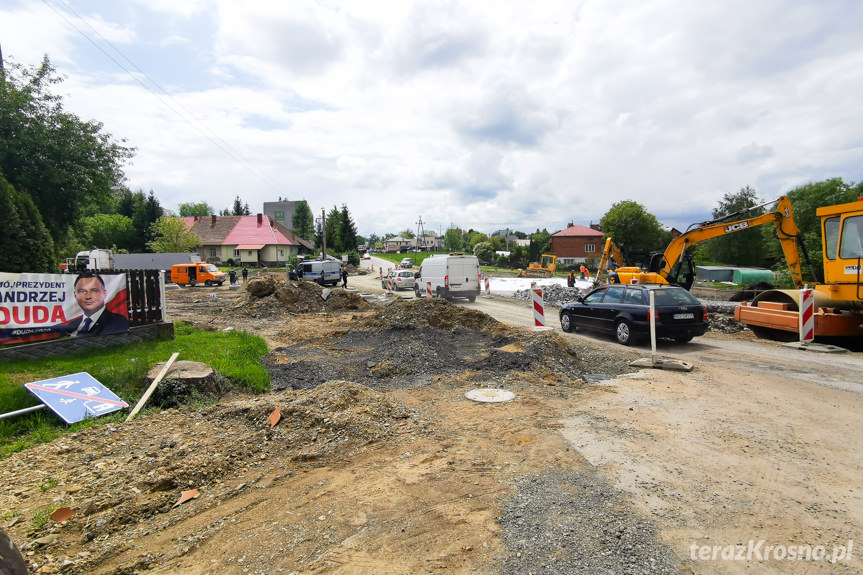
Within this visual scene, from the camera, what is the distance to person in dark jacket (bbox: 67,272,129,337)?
838 centimetres

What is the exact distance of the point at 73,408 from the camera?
5555mm

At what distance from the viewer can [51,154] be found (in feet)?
63.8

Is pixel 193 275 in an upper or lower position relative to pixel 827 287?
upper

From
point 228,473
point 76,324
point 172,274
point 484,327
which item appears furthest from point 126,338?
point 172,274

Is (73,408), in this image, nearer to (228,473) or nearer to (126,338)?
(228,473)

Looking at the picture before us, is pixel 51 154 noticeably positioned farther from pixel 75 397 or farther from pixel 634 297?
pixel 634 297

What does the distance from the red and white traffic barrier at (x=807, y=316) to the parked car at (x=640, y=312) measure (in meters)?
2.11

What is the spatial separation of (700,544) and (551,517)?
0.99 metres

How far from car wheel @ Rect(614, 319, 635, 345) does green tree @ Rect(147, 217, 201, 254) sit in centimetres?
5787

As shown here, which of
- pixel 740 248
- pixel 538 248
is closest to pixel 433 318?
pixel 740 248

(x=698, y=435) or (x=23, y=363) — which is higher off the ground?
(x=23, y=363)

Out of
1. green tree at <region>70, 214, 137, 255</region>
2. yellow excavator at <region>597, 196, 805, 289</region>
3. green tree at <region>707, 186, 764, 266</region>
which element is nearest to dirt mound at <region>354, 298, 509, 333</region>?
yellow excavator at <region>597, 196, 805, 289</region>

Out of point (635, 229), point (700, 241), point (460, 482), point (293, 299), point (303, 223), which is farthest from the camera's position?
point (303, 223)

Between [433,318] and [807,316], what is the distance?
9.33m
